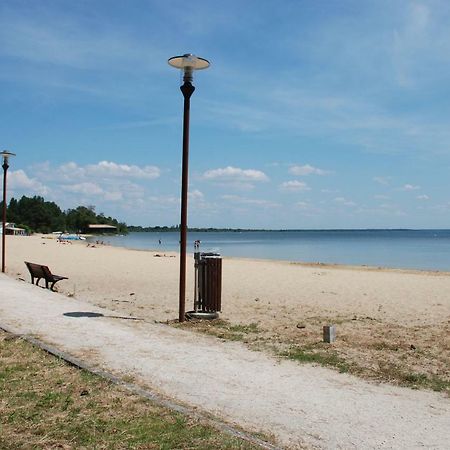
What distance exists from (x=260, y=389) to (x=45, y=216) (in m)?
135

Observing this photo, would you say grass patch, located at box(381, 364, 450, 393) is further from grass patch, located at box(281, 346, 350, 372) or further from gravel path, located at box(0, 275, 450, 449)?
grass patch, located at box(281, 346, 350, 372)

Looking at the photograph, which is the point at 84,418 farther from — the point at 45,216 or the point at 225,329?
the point at 45,216

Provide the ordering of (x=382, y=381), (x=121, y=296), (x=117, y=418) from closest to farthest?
(x=117, y=418) < (x=382, y=381) < (x=121, y=296)

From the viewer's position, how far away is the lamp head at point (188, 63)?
872 cm

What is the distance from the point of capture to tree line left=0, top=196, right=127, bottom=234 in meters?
132

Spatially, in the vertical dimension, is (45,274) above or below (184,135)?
below

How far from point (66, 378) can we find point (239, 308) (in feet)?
20.6

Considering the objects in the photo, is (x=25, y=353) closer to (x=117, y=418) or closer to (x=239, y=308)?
(x=117, y=418)

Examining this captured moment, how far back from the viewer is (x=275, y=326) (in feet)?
29.0

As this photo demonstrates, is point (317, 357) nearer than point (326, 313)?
Yes

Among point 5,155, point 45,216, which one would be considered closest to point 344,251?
point 5,155

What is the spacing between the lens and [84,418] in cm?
409

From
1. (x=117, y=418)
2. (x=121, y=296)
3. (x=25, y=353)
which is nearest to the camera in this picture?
(x=117, y=418)

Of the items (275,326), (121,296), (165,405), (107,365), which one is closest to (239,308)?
(275,326)
